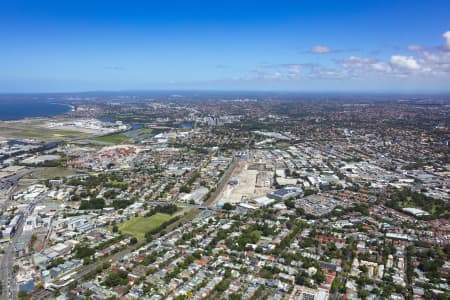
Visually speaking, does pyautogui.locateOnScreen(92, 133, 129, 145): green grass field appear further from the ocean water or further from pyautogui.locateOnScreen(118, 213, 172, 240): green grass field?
the ocean water

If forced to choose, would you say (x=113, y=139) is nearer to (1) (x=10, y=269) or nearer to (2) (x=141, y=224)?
(2) (x=141, y=224)

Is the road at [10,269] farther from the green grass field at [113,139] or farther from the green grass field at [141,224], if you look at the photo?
the green grass field at [113,139]

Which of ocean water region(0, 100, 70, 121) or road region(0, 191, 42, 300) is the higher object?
ocean water region(0, 100, 70, 121)

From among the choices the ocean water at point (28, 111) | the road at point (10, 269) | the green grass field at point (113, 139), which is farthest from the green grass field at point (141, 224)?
the ocean water at point (28, 111)

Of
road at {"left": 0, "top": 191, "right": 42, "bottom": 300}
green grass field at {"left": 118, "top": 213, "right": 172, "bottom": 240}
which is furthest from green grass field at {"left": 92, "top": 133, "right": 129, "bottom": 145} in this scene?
green grass field at {"left": 118, "top": 213, "right": 172, "bottom": 240}

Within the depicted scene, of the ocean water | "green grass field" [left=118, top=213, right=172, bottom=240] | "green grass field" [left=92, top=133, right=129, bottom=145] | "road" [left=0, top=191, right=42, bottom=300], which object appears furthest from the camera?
the ocean water

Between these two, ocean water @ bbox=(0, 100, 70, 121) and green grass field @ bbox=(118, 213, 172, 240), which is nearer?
green grass field @ bbox=(118, 213, 172, 240)

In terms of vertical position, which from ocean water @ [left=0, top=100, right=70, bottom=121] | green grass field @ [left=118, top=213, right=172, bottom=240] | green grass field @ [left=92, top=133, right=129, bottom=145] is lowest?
green grass field @ [left=118, top=213, right=172, bottom=240]

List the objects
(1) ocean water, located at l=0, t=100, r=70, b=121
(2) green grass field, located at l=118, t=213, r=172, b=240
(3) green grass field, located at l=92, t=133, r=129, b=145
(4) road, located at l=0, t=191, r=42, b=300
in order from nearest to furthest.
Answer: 1. (4) road, located at l=0, t=191, r=42, b=300
2. (2) green grass field, located at l=118, t=213, r=172, b=240
3. (3) green grass field, located at l=92, t=133, r=129, b=145
4. (1) ocean water, located at l=0, t=100, r=70, b=121
